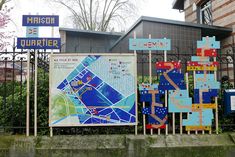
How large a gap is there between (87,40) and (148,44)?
11389 mm

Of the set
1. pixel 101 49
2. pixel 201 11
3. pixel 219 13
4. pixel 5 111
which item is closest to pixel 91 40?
pixel 101 49

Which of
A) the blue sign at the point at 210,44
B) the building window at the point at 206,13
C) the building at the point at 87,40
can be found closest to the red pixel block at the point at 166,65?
the blue sign at the point at 210,44

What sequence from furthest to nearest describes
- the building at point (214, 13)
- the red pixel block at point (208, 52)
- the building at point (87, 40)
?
the building at point (87, 40) → the building at point (214, 13) → the red pixel block at point (208, 52)

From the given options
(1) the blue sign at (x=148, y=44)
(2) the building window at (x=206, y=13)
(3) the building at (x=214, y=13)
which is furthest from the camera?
(2) the building window at (x=206, y=13)

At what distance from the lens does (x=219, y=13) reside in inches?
452

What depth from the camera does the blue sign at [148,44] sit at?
5180 millimetres

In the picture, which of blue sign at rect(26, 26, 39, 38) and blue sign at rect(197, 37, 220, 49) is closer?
blue sign at rect(26, 26, 39, 38)

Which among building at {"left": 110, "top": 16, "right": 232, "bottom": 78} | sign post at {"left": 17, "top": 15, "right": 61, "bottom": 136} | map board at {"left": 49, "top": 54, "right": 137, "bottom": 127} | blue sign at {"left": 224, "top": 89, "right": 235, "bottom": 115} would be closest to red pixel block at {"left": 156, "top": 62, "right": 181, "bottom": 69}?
map board at {"left": 49, "top": 54, "right": 137, "bottom": 127}

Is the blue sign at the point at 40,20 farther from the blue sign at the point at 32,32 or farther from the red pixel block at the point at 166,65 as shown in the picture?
the red pixel block at the point at 166,65

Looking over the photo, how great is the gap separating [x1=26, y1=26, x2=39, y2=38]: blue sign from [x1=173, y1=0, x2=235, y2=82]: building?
6.36 meters

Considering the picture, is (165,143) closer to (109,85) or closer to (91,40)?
(109,85)

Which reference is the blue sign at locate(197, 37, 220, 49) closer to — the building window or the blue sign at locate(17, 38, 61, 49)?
the blue sign at locate(17, 38, 61, 49)

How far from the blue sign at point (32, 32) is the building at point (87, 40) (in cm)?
1025

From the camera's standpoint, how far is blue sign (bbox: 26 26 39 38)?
504 centimetres
